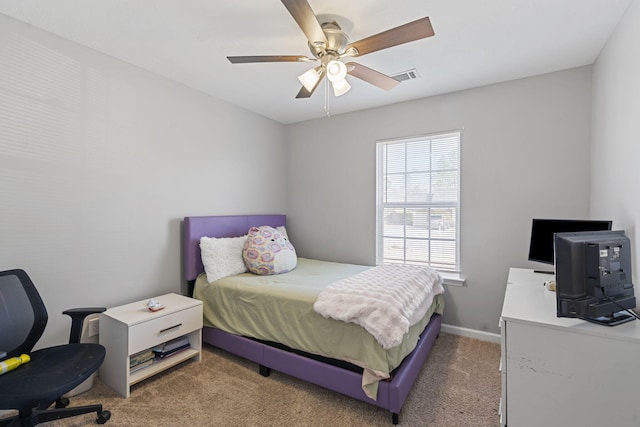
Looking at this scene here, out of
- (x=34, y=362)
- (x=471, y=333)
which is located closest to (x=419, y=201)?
(x=471, y=333)

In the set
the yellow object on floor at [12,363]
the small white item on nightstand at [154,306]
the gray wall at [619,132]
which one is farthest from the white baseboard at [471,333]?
the yellow object on floor at [12,363]

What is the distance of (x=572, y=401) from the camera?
1.27 m

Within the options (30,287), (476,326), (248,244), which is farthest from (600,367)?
(30,287)

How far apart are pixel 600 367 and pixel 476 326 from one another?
1744 mm

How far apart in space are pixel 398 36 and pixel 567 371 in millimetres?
1780

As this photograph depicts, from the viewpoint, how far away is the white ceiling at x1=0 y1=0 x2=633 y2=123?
1.72 metres

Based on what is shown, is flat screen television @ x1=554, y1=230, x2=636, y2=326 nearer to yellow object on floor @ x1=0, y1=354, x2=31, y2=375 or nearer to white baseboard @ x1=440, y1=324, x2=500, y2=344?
white baseboard @ x1=440, y1=324, x2=500, y2=344

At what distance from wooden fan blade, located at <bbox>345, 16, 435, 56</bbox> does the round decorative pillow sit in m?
1.91

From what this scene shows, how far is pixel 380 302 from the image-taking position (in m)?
1.82

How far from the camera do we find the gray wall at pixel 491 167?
2.48 metres

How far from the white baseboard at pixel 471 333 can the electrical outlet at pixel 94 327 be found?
→ 10.2 feet

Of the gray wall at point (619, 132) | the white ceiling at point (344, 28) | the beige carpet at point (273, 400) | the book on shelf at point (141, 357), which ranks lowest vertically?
the beige carpet at point (273, 400)

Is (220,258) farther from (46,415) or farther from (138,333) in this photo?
(46,415)

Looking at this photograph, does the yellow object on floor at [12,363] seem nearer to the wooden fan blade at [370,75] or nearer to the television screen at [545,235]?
the wooden fan blade at [370,75]
